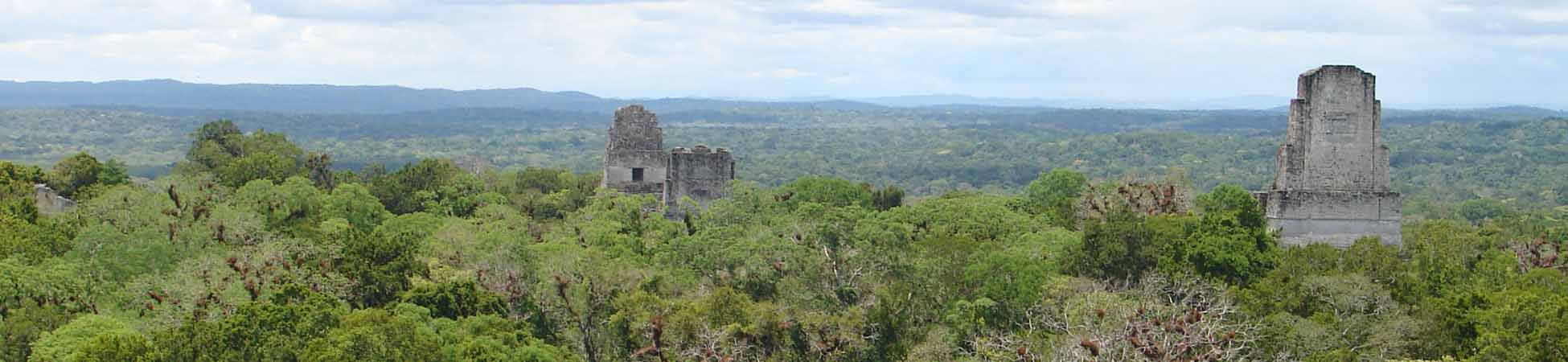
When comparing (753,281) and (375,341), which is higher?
(753,281)

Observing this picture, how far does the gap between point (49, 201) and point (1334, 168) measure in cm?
2800

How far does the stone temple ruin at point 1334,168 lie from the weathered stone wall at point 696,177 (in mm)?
13444

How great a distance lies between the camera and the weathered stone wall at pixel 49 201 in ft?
134

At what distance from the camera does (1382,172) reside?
32188mm

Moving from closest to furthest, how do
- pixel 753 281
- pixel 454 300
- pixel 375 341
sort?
1. pixel 375 341
2. pixel 454 300
3. pixel 753 281

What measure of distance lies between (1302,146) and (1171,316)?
9.16 meters

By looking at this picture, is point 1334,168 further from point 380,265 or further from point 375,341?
point 375,341

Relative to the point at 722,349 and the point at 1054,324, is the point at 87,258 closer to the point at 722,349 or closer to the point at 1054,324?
the point at 722,349

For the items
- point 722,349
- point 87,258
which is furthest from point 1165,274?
point 87,258

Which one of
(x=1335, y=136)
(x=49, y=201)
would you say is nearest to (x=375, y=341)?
(x=1335, y=136)

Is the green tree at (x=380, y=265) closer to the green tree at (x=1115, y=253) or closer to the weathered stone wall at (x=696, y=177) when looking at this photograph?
the weathered stone wall at (x=696, y=177)

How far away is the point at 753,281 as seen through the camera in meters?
30.1

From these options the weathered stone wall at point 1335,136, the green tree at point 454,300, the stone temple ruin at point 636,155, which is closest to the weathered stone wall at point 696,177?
the stone temple ruin at point 636,155

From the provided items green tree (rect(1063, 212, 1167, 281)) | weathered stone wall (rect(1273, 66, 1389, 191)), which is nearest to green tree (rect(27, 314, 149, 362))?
green tree (rect(1063, 212, 1167, 281))
